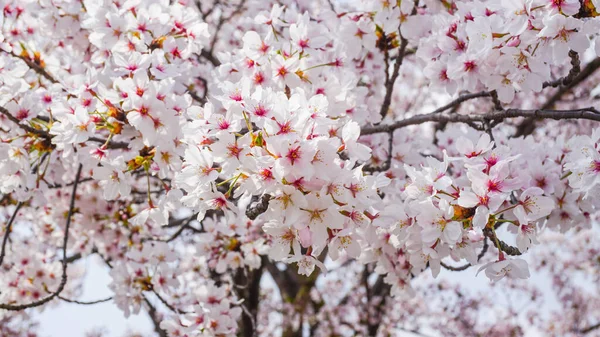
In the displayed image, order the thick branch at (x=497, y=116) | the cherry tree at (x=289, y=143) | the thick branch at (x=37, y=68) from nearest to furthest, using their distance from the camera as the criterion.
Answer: the cherry tree at (x=289, y=143) < the thick branch at (x=497, y=116) < the thick branch at (x=37, y=68)

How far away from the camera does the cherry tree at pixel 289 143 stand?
1775 millimetres

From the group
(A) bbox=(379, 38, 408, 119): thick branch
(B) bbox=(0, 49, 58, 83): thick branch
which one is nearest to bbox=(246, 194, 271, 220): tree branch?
(A) bbox=(379, 38, 408, 119): thick branch

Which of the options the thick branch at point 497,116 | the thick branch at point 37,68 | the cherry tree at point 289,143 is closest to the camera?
the cherry tree at point 289,143

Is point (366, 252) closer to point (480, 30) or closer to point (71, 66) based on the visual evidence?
point (480, 30)

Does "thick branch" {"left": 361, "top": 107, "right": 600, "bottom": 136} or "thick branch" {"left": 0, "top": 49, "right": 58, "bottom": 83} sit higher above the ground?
"thick branch" {"left": 0, "top": 49, "right": 58, "bottom": 83}

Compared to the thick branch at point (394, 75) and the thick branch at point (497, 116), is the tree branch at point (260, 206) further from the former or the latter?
the thick branch at point (394, 75)

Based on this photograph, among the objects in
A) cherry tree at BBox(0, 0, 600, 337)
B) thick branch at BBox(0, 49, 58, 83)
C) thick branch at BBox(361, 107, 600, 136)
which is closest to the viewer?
cherry tree at BBox(0, 0, 600, 337)

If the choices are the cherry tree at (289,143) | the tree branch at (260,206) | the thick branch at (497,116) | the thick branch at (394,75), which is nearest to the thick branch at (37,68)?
the cherry tree at (289,143)

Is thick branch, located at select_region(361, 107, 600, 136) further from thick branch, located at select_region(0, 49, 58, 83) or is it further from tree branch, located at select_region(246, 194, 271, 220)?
thick branch, located at select_region(0, 49, 58, 83)

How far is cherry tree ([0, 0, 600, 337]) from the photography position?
178 centimetres

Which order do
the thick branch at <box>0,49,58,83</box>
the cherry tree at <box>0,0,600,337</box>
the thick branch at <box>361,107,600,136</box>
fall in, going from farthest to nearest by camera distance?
Answer: 1. the thick branch at <box>0,49,58,83</box>
2. the thick branch at <box>361,107,600,136</box>
3. the cherry tree at <box>0,0,600,337</box>

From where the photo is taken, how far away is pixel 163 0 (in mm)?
2717

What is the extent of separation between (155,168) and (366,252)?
1.17 metres

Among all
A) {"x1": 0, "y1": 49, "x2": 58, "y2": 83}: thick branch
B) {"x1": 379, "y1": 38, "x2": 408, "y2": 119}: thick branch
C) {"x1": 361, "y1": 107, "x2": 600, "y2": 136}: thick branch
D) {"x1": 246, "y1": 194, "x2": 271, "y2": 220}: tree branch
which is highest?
{"x1": 0, "y1": 49, "x2": 58, "y2": 83}: thick branch
